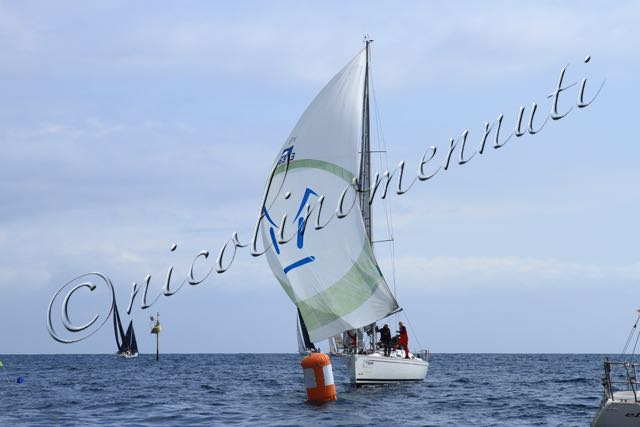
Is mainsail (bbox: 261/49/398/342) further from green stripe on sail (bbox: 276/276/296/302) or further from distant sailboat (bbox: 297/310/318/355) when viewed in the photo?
distant sailboat (bbox: 297/310/318/355)

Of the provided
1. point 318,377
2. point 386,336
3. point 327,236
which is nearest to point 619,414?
point 318,377

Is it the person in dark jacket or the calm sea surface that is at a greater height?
the person in dark jacket

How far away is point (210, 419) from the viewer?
1139 inches

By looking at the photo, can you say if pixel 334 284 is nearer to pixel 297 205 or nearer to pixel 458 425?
pixel 297 205

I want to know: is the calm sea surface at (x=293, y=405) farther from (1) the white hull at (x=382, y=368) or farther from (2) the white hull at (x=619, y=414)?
(2) the white hull at (x=619, y=414)

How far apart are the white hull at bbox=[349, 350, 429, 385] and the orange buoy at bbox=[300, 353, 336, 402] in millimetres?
5907

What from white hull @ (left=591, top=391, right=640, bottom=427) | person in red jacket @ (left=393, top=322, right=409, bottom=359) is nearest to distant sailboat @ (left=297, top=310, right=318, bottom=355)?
person in red jacket @ (left=393, top=322, right=409, bottom=359)

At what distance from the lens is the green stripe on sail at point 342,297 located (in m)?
37.1

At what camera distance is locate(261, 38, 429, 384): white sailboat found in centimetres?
3719

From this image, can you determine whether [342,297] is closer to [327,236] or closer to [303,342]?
[327,236]

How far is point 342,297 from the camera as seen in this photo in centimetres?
3722

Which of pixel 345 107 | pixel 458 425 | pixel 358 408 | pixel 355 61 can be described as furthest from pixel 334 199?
pixel 458 425

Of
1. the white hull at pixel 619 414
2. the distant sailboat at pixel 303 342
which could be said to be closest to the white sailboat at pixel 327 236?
the distant sailboat at pixel 303 342

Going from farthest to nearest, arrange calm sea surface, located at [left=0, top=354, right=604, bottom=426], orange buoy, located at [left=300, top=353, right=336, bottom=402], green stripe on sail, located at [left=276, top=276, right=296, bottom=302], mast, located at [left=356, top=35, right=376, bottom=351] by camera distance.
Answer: mast, located at [left=356, top=35, right=376, bottom=351]
green stripe on sail, located at [left=276, top=276, right=296, bottom=302]
orange buoy, located at [left=300, top=353, right=336, bottom=402]
calm sea surface, located at [left=0, top=354, right=604, bottom=426]
